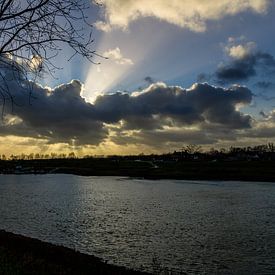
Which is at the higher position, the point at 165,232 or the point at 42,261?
the point at 42,261

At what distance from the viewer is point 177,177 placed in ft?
483

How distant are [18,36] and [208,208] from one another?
154ft

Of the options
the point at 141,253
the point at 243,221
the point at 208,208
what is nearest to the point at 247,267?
the point at 141,253

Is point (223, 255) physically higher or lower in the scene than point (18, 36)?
lower

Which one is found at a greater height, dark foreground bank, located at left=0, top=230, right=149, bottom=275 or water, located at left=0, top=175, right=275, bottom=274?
dark foreground bank, located at left=0, top=230, right=149, bottom=275

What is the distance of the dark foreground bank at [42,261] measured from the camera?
1500 centimetres

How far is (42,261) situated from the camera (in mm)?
18234

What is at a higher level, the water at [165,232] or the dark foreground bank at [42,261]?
the dark foreground bank at [42,261]

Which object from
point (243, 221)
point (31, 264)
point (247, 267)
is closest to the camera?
point (31, 264)

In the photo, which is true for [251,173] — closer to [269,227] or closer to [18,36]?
[269,227]

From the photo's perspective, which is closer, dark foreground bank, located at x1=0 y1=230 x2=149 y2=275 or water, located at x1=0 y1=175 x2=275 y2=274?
dark foreground bank, located at x1=0 y1=230 x2=149 y2=275

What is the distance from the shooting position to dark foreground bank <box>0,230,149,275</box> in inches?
590

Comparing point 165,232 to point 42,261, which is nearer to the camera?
point 42,261

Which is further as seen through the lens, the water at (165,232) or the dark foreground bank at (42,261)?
the water at (165,232)
